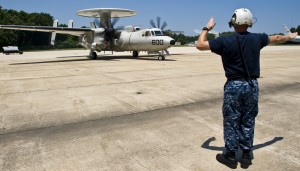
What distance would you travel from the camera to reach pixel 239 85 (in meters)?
4.00

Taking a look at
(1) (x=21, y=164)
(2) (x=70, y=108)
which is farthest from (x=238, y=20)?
(2) (x=70, y=108)

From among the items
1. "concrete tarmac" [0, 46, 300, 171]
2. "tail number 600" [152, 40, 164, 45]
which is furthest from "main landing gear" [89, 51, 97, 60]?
"concrete tarmac" [0, 46, 300, 171]

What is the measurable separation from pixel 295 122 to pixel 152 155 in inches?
146

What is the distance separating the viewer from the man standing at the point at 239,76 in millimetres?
3982

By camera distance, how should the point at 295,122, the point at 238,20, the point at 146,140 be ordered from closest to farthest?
the point at 238,20
the point at 146,140
the point at 295,122

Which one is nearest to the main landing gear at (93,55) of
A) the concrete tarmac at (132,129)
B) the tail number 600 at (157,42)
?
the tail number 600 at (157,42)

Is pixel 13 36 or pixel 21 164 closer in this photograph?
pixel 21 164

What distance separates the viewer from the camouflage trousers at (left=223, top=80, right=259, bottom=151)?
4.01m

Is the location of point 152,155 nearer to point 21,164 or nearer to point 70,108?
point 21,164

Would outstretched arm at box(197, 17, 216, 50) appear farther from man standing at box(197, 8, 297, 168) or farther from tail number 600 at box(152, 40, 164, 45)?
tail number 600 at box(152, 40, 164, 45)

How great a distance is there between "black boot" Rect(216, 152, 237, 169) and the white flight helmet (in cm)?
196

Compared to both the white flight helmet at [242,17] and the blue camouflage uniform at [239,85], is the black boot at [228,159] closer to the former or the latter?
the blue camouflage uniform at [239,85]

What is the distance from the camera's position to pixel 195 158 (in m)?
4.39

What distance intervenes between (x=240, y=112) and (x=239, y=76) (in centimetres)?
55
